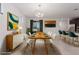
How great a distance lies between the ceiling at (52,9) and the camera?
3145 millimetres

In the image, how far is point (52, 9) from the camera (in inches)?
132

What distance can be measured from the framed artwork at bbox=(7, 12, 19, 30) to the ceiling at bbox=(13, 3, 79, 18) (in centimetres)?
32

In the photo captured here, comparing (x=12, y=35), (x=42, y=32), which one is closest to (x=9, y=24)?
(x=12, y=35)

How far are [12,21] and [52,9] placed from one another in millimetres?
1284

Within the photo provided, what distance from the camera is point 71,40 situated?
3652mm

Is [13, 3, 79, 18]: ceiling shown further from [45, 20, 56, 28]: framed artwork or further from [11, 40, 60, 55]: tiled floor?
[11, 40, 60, 55]: tiled floor

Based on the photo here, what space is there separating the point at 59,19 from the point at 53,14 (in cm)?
24

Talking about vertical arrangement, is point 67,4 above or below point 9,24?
above

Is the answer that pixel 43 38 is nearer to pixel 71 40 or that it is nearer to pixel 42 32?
pixel 42 32

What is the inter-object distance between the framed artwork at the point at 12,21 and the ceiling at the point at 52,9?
322 millimetres

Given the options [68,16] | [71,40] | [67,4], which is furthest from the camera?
[71,40]

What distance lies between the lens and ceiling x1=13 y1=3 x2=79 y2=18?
3145 millimetres

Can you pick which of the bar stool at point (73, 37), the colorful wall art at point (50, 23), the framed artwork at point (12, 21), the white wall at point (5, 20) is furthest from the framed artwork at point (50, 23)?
the framed artwork at point (12, 21)

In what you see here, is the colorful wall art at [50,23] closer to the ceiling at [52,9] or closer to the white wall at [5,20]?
the ceiling at [52,9]
